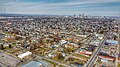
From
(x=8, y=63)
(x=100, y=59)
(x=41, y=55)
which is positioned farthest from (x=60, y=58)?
(x=8, y=63)

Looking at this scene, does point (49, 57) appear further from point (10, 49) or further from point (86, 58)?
point (10, 49)

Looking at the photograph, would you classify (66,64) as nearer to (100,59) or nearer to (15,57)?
(100,59)

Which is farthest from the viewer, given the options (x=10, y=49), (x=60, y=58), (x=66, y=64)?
(x=10, y=49)

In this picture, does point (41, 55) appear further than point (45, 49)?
No

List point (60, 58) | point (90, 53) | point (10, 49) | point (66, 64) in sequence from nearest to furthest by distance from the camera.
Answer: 1. point (66, 64)
2. point (60, 58)
3. point (90, 53)
4. point (10, 49)

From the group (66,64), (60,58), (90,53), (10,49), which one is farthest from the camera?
(10,49)

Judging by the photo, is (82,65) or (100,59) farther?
(100,59)

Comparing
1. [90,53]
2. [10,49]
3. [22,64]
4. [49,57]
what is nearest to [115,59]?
[90,53]

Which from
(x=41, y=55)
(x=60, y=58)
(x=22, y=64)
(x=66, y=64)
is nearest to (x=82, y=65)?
(x=66, y=64)
